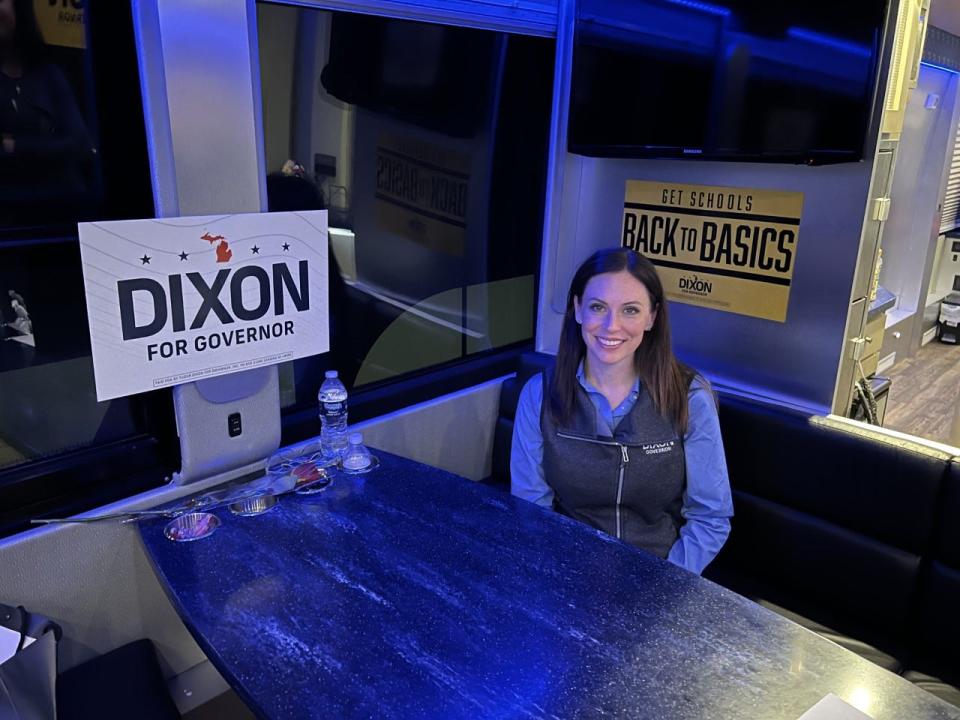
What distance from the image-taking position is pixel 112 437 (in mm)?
1853

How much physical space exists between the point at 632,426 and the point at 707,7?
1262mm

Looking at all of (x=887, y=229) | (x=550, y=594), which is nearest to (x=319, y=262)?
(x=550, y=594)

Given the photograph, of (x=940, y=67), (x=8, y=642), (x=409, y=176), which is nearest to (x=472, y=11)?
(x=409, y=176)

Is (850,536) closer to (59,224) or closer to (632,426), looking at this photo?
(632,426)

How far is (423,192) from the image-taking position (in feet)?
9.04

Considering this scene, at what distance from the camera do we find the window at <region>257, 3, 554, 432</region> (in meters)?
2.19

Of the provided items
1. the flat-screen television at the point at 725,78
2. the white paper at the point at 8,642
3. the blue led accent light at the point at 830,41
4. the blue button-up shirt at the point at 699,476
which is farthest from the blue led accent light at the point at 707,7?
the white paper at the point at 8,642

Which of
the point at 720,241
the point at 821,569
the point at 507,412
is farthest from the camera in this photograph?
the point at 507,412

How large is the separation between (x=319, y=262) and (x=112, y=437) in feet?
2.31

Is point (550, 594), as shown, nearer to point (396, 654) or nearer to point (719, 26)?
point (396, 654)

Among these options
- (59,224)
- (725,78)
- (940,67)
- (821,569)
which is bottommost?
(821,569)

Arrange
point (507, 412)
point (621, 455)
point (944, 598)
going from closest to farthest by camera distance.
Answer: point (944, 598)
point (621, 455)
point (507, 412)

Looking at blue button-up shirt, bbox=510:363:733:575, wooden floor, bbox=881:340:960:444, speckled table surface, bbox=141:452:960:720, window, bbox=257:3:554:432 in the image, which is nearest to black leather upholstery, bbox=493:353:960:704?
blue button-up shirt, bbox=510:363:733:575

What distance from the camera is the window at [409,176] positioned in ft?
7.19
